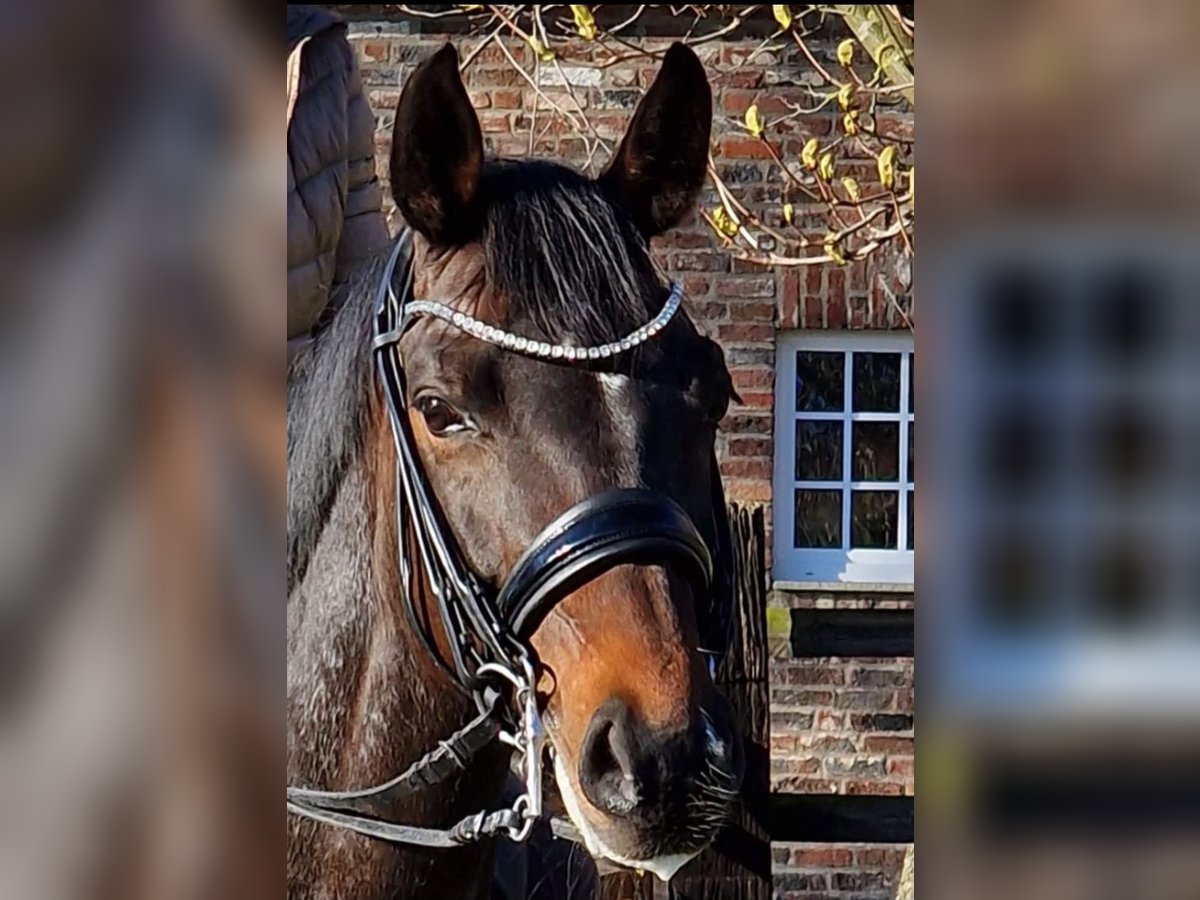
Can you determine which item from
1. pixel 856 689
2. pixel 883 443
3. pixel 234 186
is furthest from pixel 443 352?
pixel 856 689

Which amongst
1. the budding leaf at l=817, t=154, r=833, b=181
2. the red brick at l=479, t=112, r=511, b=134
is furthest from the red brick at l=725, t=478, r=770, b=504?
the red brick at l=479, t=112, r=511, b=134

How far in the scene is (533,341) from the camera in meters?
1.56

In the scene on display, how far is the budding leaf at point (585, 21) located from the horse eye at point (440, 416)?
661 mm

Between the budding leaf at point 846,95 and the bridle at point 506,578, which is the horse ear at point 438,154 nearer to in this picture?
the bridle at point 506,578

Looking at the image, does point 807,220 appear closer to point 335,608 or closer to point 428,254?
point 428,254

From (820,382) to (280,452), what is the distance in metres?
0.94

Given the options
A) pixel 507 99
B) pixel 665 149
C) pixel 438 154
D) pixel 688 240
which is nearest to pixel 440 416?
pixel 438 154

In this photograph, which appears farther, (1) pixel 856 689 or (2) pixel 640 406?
(1) pixel 856 689

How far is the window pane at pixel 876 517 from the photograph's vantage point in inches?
83.5

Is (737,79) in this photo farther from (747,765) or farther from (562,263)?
(747,765)

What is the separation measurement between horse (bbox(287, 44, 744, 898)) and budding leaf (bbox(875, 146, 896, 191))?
→ 0.55 m

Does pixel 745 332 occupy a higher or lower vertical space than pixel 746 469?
higher

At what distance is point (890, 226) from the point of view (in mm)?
2258

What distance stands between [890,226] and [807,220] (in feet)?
0.40
